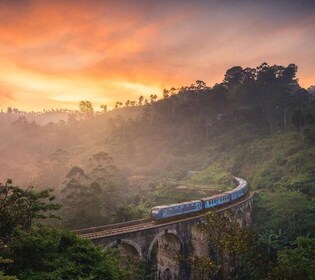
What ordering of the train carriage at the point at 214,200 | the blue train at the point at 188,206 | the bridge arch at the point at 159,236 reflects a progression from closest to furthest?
1. the bridge arch at the point at 159,236
2. the blue train at the point at 188,206
3. the train carriage at the point at 214,200

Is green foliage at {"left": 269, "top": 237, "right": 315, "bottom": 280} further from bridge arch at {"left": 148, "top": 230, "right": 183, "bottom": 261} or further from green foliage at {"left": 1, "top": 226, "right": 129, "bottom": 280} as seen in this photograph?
bridge arch at {"left": 148, "top": 230, "right": 183, "bottom": 261}

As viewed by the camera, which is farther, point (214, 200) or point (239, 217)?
point (239, 217)

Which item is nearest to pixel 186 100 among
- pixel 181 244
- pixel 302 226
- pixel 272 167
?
pixel 272 167

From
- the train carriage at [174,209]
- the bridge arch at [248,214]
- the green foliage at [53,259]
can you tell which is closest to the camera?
the green foliage at [53,259]

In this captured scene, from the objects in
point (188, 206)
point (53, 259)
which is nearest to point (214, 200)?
point (188, 206)

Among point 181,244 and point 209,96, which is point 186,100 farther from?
point 181,244

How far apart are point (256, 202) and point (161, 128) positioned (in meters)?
61.5

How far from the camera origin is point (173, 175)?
271ft

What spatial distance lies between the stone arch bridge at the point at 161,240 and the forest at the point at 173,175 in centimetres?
151

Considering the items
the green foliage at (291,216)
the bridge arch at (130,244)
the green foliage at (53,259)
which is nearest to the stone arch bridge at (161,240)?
the bridge arch at (130,244)

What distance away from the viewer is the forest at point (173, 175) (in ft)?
56.2

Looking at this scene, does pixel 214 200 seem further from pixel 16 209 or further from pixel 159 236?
pixel 16 209

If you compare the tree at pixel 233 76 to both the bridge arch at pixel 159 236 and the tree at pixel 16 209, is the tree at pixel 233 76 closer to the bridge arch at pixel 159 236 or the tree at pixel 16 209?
the bridge arch at pixel 159 236

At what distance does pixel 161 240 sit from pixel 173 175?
156 feet
